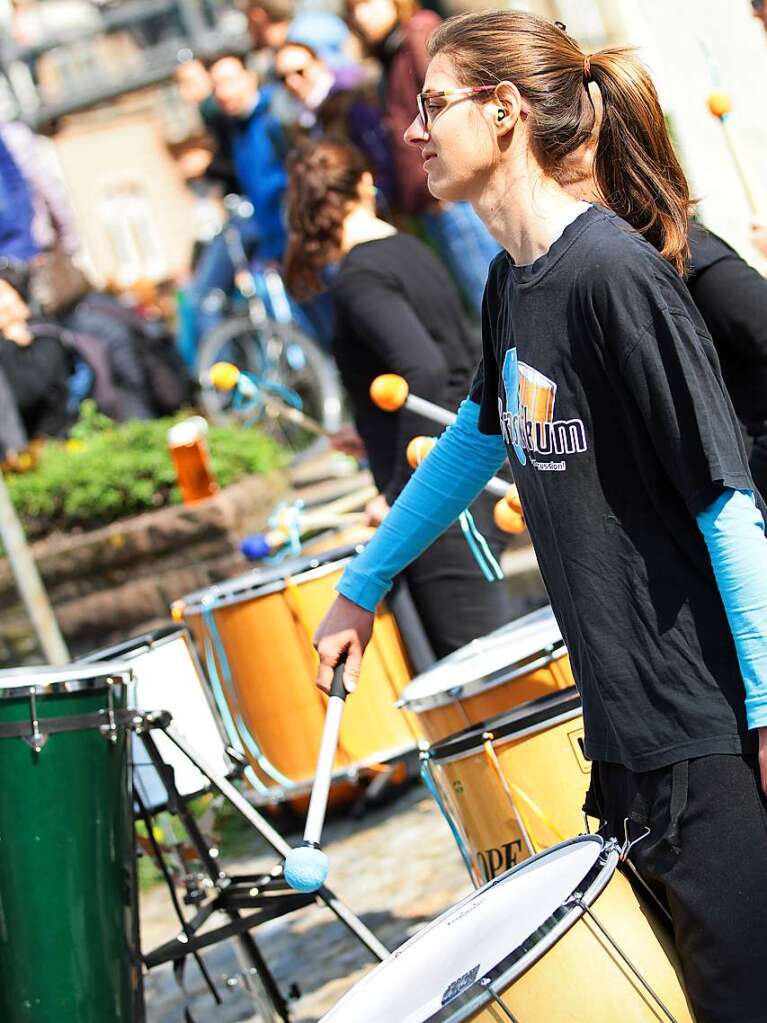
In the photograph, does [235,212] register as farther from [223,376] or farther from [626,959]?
[626,959]

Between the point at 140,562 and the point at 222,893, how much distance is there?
371 centimetres

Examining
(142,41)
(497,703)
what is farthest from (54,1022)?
(142,41)

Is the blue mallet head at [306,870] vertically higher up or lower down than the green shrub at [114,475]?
lower down

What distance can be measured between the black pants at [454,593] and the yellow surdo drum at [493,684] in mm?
1011

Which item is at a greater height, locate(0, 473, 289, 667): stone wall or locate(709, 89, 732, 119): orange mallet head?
locate(709, 89, 732, 119): orange mallet head

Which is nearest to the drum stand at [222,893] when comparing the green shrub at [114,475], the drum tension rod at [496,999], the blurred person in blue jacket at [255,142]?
the drum tension rod at [496,999]

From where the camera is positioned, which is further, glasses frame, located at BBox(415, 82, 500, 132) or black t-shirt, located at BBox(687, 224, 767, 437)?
black t-shirt, located at BBox(687, 224, 767, 437)

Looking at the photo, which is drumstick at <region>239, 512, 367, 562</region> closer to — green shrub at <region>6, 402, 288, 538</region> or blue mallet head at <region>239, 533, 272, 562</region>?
blue mallet head at <region>239, 533, 272, 562</region>

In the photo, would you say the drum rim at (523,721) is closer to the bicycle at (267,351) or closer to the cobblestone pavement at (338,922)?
the cobblestone pavement at (338,922)

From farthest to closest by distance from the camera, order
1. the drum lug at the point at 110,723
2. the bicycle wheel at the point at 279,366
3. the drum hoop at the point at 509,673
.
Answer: the bicycle wheel at the point at 279,366
the drum lug at the point at 110,723
the drum hoop at the point at 509,673

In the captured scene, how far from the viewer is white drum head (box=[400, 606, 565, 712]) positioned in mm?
2838

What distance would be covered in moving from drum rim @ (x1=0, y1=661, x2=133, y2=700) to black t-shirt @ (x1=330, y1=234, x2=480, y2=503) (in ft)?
3.42

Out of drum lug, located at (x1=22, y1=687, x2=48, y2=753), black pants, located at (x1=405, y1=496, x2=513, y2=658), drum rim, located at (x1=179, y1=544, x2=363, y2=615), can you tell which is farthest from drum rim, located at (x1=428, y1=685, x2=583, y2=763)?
drum rim, located at (x1=179, y1=544, x2=363, y2=615)

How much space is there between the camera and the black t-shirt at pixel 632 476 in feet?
5.81
